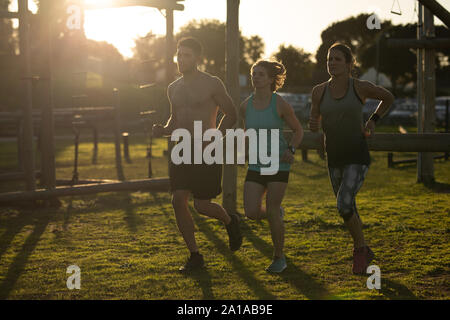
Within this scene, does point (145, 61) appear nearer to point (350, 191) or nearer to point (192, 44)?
point (192, 44)

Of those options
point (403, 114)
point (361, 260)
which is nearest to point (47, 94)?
point (361, 260)

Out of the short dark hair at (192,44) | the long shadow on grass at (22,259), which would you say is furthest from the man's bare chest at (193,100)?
the long shadow on grass at (22,259)

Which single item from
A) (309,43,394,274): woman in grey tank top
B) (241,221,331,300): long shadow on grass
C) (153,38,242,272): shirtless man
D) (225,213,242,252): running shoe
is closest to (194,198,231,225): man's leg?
(153,38,242,272): shirtless man

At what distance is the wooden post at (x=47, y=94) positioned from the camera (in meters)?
10.0

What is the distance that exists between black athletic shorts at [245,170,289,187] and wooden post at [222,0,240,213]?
2.65m

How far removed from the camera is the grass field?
5.44 metres

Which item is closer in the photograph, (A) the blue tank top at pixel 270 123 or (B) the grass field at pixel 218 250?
(B) the grass field at pixel 218 250

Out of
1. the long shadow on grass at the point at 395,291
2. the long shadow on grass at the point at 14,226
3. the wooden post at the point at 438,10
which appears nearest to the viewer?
the long shadow on grass at the point at 395,291

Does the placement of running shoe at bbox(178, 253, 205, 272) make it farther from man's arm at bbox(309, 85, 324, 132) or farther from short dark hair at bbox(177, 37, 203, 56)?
short dark hair at bbox(177, 37, 203, 56)

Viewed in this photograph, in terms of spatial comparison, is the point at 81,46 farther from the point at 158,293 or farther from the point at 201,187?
the point at 158,293

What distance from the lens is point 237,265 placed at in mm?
6309

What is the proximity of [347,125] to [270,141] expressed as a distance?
69 cm

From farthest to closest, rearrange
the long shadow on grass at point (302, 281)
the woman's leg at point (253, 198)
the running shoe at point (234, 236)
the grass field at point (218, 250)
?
1. the running shoe at point (234, 236)
2. the woman's leg at point (253, 198)
3. the grass field at point (218, 250)
4. the long shadow on grass at point (302, 281)

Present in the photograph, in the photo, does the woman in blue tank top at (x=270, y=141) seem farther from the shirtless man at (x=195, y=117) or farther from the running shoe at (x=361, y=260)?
the running shoe at (x=361, y=260)
